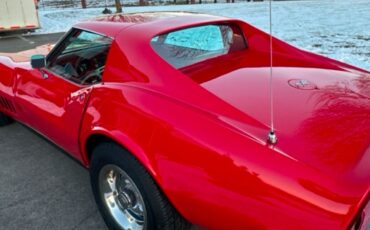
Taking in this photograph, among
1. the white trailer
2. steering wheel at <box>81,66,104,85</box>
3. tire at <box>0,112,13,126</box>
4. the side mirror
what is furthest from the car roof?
the white trailer

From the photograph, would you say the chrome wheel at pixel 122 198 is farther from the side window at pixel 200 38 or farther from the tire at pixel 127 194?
the side window at pixel 200 38

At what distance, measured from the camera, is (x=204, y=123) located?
185cm

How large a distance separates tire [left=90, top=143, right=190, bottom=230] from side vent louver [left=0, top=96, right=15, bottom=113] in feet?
5.43

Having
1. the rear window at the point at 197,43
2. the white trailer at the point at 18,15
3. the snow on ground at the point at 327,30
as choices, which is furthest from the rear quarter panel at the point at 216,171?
the white trailer at the point at 18,15

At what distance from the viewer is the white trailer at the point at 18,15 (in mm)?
11742

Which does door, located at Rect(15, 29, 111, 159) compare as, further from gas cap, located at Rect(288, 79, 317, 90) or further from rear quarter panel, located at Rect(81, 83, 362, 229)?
gas cap, located at Rect(288, 79, 317, 90)

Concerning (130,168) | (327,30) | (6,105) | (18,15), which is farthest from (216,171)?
(18,15)

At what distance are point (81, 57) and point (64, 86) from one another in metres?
0.39

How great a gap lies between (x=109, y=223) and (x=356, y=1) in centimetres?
1836

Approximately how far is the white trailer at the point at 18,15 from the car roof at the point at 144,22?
407 inches

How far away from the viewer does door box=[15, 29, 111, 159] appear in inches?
104

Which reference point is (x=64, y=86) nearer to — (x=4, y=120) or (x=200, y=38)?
(x=200, y=38)

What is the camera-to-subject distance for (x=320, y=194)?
4.93 ft

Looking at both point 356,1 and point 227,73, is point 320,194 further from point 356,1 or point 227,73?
point 356,1
